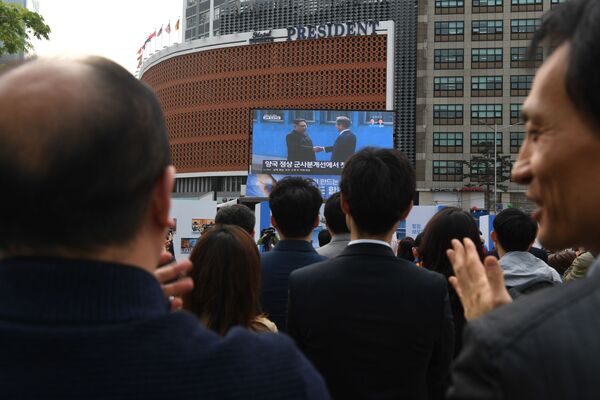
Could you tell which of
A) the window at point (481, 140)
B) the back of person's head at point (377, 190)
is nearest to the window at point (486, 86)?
the window at point (481, 140)

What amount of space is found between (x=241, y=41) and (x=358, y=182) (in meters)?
62.9

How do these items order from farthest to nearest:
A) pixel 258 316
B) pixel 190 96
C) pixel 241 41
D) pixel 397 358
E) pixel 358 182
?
pixel 190 96 < pixel 241 41 < pixel 258 316 < pixel 358 182 < pixel 397 358

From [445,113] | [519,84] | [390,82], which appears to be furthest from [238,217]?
[519,84]

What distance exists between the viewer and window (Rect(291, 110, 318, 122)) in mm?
23844

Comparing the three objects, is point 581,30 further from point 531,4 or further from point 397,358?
point 531,4

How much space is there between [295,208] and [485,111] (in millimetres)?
54947

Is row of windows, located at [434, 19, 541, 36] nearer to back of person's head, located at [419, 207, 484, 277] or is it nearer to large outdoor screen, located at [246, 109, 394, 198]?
large outdoor screen, located at [246, 109, 394, 198]

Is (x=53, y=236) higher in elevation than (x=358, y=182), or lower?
lower

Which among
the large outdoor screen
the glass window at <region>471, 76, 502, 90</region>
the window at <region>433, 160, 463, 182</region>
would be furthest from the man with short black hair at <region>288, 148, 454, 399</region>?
the glass window at <region>471, 76, 502, 90</region>

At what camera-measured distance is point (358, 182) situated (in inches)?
102

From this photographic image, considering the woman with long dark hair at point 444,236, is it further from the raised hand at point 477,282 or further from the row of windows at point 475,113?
the row of windows at point 475,113

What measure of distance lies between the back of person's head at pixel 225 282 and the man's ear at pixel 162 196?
152 cm

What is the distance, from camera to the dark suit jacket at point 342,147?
2327cm

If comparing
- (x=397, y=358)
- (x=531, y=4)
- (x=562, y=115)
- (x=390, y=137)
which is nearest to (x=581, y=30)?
(x=562, y=115)
